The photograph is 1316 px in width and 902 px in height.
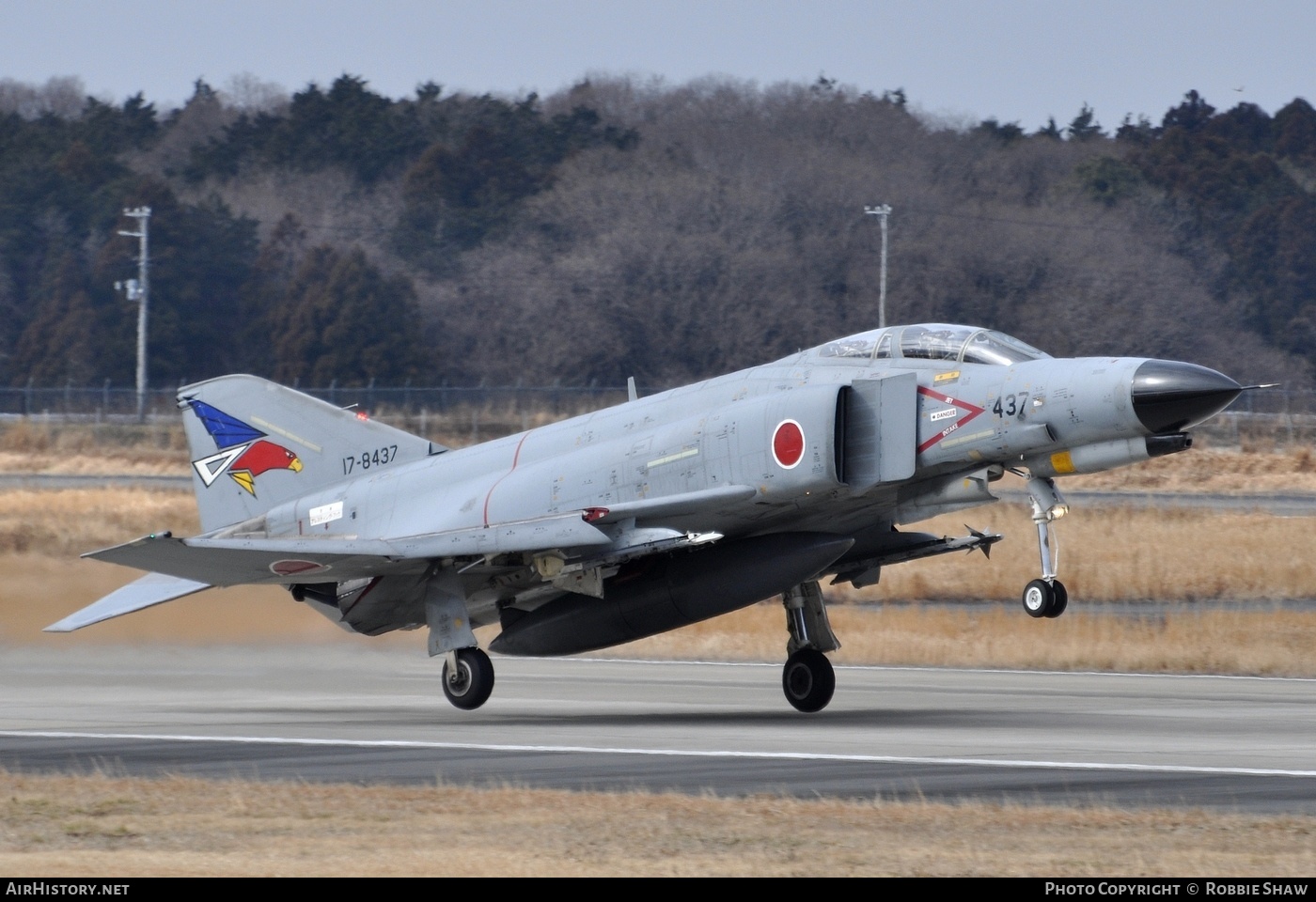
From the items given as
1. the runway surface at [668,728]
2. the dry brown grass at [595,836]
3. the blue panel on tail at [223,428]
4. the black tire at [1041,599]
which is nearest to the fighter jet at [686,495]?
the black tire at [1041,599]

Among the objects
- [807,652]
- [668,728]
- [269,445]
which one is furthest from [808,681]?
[269,445]

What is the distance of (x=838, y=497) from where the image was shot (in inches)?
604

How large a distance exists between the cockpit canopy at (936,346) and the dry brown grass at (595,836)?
561 cm

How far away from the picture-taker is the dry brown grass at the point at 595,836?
8.39m

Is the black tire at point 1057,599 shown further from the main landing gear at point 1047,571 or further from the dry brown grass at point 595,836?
the dry brown grass at point 595,836

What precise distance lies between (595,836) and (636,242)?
6125 centimetres

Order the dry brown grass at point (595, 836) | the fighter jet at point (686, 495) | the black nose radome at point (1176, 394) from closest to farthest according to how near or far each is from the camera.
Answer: the dry brown grass at point (595, 836) < the black nose radome at point (1176, 394) < the fighter jet at point (686, 495)

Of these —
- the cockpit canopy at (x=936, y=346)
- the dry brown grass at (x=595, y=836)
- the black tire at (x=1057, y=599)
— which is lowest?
the dry brown grass at (x=595, y=836)

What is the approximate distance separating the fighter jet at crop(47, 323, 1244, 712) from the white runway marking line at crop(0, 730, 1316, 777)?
149cm

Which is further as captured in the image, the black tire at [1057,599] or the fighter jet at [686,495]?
the fighter jet at [686,495]

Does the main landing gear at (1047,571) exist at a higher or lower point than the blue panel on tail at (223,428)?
lower

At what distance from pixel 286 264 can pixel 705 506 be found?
5862cm

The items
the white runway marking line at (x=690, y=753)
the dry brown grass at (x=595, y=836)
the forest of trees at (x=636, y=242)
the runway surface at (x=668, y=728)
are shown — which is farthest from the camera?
the forest of trees at (x=636, y=242)

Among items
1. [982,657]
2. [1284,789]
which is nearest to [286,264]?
[982,657]
